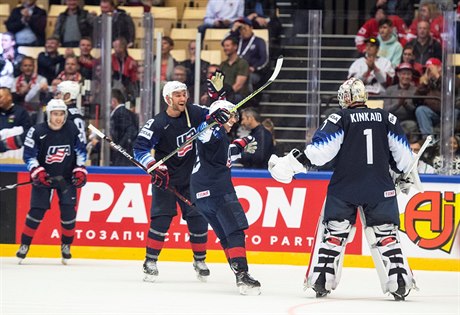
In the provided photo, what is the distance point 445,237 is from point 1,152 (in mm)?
4015

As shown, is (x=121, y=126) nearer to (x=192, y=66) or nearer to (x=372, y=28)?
(x=192, y=66)

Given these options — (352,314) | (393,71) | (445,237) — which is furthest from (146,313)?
(393,71)

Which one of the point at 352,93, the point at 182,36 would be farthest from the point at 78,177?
the point at 352,93

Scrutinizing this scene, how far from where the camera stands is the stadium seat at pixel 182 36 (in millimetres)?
11727

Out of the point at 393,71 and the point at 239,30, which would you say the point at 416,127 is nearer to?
the point at 393,71

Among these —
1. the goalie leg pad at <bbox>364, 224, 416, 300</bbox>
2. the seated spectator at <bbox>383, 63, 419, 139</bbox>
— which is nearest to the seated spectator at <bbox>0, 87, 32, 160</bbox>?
the seated spectator at <bbox>383, 63, 419, 139</bbox>

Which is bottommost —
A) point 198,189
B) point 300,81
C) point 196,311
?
point 196,311

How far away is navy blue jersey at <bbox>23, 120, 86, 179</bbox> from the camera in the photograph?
10.6 m

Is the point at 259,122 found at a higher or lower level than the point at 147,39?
lower

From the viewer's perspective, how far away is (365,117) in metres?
8.48

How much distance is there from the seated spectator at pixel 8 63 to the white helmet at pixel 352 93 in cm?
456

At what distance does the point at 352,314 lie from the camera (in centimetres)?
776

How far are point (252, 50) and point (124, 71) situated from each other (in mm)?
1208

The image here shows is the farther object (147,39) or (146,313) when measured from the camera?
(147,39)
